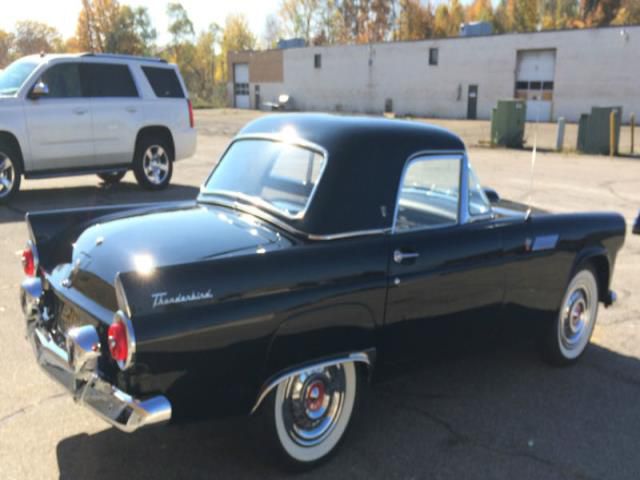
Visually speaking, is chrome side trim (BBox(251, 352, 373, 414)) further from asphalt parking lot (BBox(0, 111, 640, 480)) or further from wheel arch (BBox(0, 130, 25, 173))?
wheel arch (BBox(0, 130, 25, 173))

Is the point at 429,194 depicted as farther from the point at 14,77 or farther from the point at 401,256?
the point at 14,77

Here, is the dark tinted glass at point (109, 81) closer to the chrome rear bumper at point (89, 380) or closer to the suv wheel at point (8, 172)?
the suv wheel at point (8, 172)

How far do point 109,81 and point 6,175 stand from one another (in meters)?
2.24

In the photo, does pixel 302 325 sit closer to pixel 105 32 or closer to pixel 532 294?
pixel 532 294

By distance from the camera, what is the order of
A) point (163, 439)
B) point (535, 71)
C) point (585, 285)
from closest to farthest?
1. point (163, 439)
2. point (585, 285)
3. point (535, 71)

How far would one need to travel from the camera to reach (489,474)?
3170 millimetres

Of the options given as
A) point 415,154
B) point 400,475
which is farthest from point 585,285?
point 400,475

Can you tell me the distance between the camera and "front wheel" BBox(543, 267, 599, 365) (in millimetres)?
4438

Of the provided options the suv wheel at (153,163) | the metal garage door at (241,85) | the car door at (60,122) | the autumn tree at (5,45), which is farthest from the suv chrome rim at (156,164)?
the autumn tree at (5,45)

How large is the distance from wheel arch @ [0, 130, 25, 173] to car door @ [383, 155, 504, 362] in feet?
25.1

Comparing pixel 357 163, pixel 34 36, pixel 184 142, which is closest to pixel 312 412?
pixel 357 163

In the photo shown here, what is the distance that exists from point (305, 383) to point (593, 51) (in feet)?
129

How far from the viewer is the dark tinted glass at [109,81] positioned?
405 inches

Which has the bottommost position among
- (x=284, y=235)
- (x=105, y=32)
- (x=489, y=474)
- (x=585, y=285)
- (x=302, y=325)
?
(x=489, y=474)
